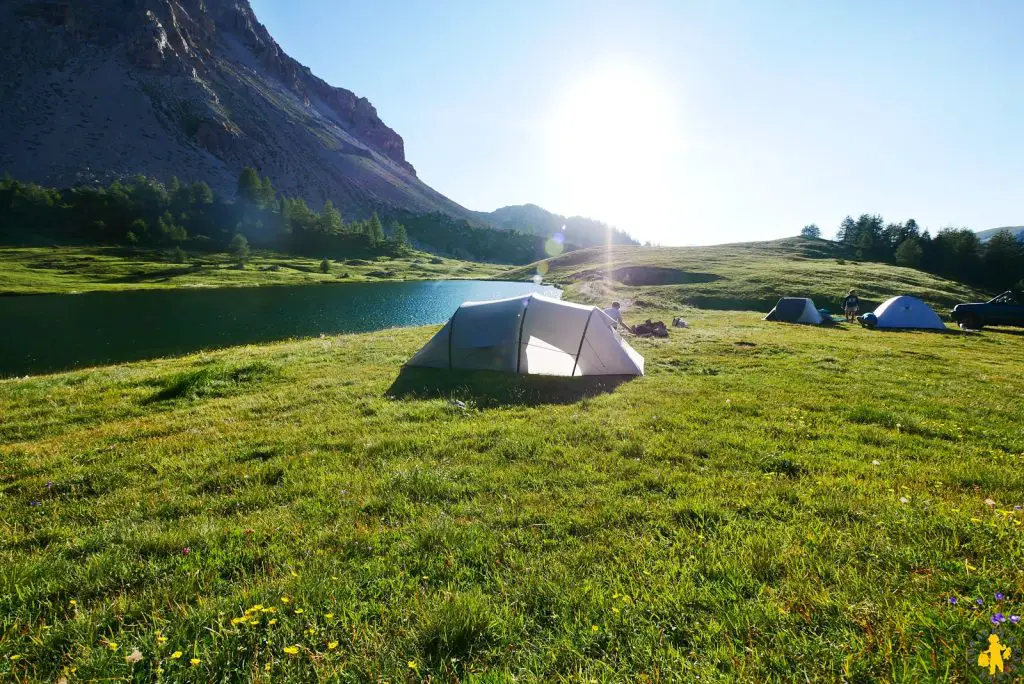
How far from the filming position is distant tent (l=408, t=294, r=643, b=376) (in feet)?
48.9

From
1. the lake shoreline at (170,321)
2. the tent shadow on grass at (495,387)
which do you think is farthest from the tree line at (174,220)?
the tent shadow on grass at (495,387)

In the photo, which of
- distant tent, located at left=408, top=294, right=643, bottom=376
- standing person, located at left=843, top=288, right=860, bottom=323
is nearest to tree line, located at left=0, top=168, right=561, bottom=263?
distant tent, located at left=408, top=294, right=643, bottom=376

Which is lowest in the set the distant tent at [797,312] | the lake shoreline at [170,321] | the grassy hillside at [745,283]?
the lake shoreline at [170,321]

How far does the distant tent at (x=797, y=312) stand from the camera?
3453cm

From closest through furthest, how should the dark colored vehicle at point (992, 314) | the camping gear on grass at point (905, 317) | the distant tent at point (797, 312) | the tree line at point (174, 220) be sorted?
the dark colored vehicle at point (992, 314) < the camping gear on grass at point (905, 317) < the distant tent at point (797, 312) < the tree line at point (174, 220)

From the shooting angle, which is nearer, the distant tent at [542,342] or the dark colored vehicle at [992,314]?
the distant tent at [542,342]

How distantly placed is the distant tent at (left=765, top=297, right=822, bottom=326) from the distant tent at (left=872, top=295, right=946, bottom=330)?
4.12 m

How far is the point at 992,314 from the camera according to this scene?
28.6 m

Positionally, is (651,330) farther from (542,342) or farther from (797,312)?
(797,312)

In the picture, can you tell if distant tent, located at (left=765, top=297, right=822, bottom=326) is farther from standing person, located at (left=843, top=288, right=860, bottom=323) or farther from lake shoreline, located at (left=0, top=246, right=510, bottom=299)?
lake shoreline, located at (left=0, top=246, right=510, bottom=299)

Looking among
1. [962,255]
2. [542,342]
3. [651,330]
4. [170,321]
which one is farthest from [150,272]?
[962,255]

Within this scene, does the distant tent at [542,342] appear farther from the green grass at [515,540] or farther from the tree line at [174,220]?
the tree line at [174,220]

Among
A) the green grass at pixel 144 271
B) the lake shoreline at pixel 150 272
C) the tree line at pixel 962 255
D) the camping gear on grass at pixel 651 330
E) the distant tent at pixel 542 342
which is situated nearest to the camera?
the distant tent at pixel 542 342

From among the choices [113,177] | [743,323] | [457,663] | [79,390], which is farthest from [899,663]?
[113,177]
